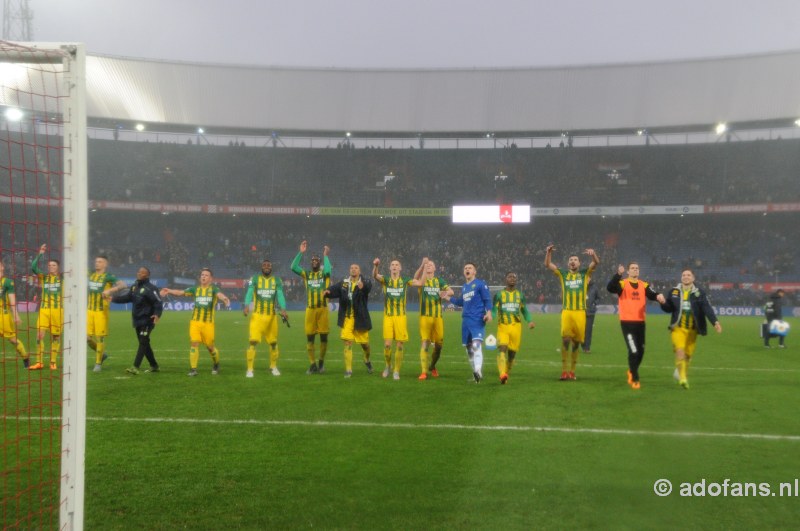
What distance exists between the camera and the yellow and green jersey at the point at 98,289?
13.6m

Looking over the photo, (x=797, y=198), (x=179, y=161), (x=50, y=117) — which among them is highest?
(x=179, y=161)

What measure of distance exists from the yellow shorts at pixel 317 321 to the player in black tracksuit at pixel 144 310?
2.94 meters

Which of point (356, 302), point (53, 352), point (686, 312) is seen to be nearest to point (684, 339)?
point (686, 312)

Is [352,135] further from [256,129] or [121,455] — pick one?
[121,455]

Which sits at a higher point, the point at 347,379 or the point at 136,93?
the point at 136,93

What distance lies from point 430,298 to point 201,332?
455 centimetres

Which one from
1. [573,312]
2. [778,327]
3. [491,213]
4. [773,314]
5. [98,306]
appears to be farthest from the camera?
[491,213]

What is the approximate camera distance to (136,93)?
47.9 metres

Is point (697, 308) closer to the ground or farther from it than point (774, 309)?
farther from it

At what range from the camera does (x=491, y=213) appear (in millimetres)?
48031

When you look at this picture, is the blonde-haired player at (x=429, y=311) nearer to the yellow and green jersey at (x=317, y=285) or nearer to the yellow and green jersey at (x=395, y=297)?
the yellow and green jersey at (x=395, y=297)

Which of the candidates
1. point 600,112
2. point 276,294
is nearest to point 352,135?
point 600,112

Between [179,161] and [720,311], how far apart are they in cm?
3965

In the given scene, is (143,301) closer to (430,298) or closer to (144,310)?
(144,310)
